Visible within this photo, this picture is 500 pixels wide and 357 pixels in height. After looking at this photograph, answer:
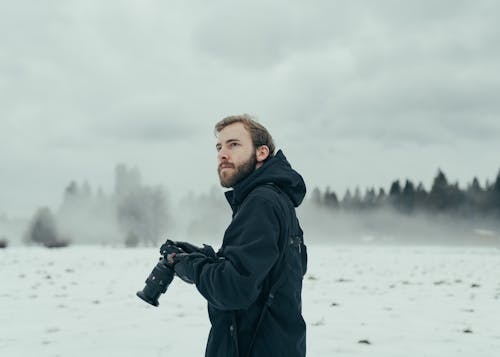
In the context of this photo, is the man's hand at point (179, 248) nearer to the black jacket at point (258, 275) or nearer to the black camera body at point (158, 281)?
the black camera body at point (158, 281)

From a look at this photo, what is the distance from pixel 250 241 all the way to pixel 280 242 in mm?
232

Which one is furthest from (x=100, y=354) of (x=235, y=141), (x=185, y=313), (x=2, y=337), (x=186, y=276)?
(x=235, y=141)

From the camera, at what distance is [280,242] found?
8.14 feet

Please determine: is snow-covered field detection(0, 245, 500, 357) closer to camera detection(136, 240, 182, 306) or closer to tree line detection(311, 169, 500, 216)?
camera detection(136, 240, 182, 306)

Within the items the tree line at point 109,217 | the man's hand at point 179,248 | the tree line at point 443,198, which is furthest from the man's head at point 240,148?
the tree line at point 443,198

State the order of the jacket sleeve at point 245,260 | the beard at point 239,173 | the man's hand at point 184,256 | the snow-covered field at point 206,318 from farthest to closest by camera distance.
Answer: the snow-covered field at point 206,318 < the beard at point 239,173 < the man's hand at point 184,256 < the jacket sleeve at point 245,260

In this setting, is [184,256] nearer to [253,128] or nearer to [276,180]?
[276,180]

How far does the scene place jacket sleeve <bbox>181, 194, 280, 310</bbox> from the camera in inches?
89.1

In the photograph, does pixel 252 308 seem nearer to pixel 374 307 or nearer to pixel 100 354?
pixel 100 354

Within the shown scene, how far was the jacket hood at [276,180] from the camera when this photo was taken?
8.48 ft

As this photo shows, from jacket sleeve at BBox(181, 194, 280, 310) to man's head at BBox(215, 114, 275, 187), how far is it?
292mm

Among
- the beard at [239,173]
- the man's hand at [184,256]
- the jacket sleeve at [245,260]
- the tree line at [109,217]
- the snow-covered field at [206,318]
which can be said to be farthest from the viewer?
the tree line at [109,217]

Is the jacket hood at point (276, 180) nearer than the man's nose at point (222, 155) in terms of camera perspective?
Yes

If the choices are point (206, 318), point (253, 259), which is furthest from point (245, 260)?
point (206, 318)
